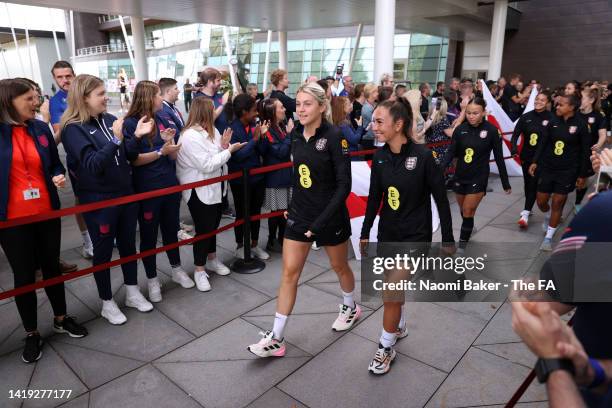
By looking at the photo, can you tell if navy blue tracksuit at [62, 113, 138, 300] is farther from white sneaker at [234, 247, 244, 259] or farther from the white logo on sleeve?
the white logo on sleeve

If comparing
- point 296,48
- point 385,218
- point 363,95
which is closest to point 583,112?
point 363,95

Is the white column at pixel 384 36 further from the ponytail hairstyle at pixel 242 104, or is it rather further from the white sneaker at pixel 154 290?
the white sneaker at pixel 154 290

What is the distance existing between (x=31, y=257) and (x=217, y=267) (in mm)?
1985

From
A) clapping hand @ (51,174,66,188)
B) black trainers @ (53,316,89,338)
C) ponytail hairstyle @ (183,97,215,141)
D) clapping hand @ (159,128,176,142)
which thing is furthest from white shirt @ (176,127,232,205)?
black trainers @ (53,316,89,338)

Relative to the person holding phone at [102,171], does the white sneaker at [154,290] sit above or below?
below

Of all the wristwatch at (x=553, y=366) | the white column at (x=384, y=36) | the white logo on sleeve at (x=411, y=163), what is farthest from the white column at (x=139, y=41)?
the wristwatch at (x=553, y=366)

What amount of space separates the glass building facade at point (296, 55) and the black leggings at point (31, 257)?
1032 inches

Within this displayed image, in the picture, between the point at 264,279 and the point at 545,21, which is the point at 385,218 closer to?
the point at 264,279

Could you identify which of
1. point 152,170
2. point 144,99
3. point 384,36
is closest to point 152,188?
point 152,170

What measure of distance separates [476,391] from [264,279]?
2543 mm

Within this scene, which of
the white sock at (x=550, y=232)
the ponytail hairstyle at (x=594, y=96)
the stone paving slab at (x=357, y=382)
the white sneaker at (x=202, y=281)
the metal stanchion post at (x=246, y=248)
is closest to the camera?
the stone paving slab at (x=357, y=382)

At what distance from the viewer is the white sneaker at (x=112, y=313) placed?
387cm

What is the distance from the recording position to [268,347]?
329cm

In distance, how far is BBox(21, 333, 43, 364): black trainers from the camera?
10.9 feet
